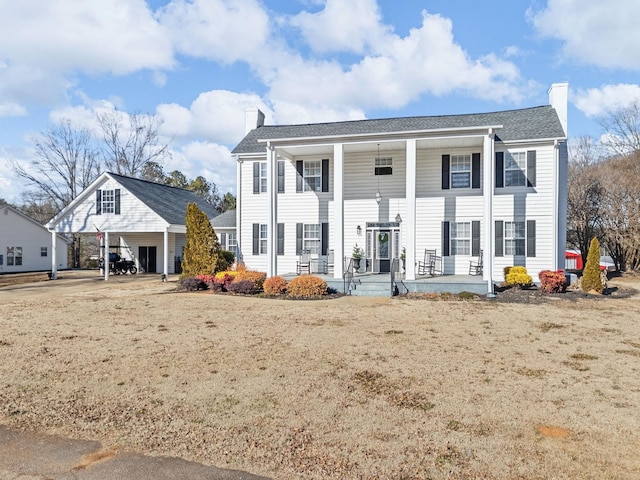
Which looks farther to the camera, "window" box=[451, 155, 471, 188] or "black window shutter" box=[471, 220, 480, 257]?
"window" box=[451, 155, 471, 188]

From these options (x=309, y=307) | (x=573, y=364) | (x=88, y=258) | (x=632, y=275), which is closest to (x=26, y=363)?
(x=309, y=307)

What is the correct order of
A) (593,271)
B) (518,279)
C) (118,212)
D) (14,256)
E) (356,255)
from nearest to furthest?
(593,271), (518,279), (356,255), (118,212), (14,256)

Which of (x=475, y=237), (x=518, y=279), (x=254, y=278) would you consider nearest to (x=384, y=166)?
(x=475, y=237)

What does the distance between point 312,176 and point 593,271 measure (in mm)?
11266

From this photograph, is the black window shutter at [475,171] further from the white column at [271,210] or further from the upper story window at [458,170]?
the white column at [271,210]

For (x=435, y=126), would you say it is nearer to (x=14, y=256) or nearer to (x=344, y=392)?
(x=344, y=392)

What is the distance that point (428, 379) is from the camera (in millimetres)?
6105

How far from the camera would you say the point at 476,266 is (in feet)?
57.4

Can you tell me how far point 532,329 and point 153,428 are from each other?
796cm

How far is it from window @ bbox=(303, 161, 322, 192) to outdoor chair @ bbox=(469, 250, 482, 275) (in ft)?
23.1

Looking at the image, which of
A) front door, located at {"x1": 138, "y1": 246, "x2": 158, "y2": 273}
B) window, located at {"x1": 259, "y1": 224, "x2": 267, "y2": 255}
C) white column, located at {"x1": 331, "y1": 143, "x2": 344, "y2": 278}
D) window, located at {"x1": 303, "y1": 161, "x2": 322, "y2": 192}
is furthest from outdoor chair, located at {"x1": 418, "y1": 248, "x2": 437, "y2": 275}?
front door, located at {"x1": 138, "y1": 246, "x2": 158, "y2": 273}

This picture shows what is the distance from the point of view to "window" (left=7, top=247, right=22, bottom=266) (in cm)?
3144

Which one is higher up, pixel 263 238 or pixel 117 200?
pixel 117 200

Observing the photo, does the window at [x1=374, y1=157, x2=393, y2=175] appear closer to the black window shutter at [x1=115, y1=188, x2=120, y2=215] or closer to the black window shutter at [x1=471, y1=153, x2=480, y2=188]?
the black window shutter at [x1=471, y1=153, x2=480, y2=188]
